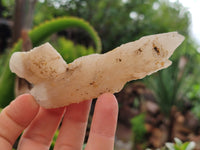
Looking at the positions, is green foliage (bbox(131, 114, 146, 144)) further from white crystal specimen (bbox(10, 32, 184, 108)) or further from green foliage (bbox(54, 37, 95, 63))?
white crystal specimen (bbox(10, 32, 184, 108))

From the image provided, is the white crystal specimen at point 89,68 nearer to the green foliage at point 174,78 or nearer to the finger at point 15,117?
the finger at point 15,117

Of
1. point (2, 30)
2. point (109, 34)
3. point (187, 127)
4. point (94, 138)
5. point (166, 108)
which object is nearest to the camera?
point (94, 138)

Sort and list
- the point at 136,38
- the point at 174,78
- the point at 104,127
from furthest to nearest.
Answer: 1. the point at 136,38
2. the point at 174,78
3. the point at 104,127

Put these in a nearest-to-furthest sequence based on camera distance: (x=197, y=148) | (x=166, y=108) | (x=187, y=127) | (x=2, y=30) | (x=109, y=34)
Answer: (x=197, y=148) < (x=166, y=108) < (x=187, y=127) < (x=109, y=34) < (x=2, y=30)

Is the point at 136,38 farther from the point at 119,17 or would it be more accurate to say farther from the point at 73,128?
the point at 73,128

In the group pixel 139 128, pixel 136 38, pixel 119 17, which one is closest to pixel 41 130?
pixel 139 128

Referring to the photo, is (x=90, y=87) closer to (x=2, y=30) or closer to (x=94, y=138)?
(x=94, y=138)

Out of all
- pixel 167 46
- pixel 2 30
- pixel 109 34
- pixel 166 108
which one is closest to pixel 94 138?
pixel 167 46
